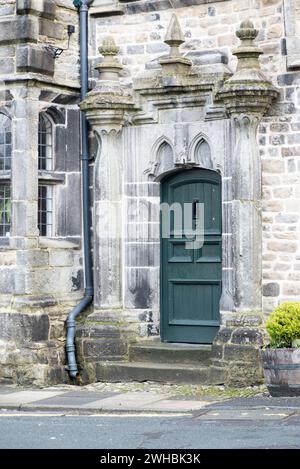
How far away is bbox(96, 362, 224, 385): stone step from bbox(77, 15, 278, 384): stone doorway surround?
14 centimetres

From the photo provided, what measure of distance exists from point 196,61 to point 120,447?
256 inches

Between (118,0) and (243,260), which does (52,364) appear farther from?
(118,0)

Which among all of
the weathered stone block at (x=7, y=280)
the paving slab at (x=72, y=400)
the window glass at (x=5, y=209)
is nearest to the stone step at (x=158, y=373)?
the paving slab at (x=72, y=400)

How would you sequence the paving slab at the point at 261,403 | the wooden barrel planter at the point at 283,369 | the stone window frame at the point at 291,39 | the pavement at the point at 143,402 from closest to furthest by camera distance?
1. the pavement at the point at 143,402
2. the paving slab at the point at 261,403
3. the wooden barrel planter at the point at 283,369
4. the stone window frame at the point at 291,39

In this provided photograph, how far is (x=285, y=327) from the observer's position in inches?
524

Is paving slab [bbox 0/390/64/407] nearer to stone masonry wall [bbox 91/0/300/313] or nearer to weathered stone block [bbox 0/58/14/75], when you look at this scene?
stone masonry wall [bbox 91/0/300/313]

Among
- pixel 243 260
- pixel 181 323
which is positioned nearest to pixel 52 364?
pixel 181 323

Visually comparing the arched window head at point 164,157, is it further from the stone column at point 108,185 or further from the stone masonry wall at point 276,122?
the stone masonry wall at point 276,122

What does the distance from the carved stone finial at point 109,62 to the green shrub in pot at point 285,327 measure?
4234 millimetres

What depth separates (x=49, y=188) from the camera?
16062 millimetres

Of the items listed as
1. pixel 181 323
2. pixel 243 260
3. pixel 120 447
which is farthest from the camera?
pixel 181 323

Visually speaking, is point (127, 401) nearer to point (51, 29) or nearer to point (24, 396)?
point (24, 396)

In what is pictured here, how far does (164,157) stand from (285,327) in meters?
3.43

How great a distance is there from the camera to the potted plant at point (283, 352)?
1316 cm
